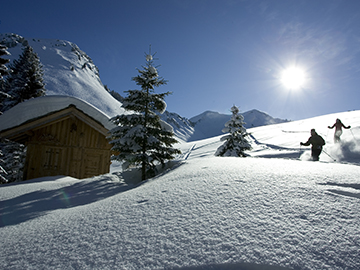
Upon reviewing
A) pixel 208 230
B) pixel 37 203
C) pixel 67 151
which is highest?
pixel 67 151

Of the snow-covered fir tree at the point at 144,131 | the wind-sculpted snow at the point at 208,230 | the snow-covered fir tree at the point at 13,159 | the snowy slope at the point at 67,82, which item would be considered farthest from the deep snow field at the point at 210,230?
the snowy slope at the point at 67,82

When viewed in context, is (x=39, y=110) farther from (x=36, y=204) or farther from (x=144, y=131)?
(x=36, y=204)

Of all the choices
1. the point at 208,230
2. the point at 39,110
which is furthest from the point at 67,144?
the point at 208,230

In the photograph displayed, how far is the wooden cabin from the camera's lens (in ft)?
32.9

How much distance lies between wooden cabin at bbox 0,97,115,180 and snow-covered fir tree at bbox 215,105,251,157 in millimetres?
7950

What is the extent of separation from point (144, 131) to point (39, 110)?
22.1 ft

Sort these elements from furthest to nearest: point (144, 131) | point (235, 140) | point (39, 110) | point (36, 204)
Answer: point (235, 140), point (39, 110), point (144, 131), point (36, 204)

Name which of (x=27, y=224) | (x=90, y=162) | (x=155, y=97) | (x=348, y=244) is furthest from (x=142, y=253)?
(x=90, y=162)

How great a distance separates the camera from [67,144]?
417 inches

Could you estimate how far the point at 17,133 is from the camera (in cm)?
898

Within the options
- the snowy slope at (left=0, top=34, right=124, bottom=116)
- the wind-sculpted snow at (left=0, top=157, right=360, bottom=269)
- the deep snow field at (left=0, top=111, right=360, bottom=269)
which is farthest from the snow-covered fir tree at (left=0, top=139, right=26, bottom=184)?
the snowy slope at (left=0, top=34, right=124, bottom=116)

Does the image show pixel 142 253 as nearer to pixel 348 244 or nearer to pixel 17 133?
pixel 348 244

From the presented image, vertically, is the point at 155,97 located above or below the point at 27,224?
above

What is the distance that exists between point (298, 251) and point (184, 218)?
0.95 metres
